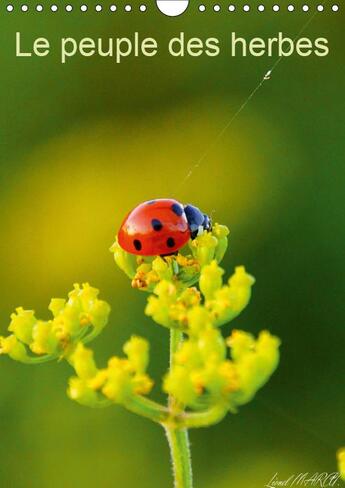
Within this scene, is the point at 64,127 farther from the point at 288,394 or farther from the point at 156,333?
the point at 288,394

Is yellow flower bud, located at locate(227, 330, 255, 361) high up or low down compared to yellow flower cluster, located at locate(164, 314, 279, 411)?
up

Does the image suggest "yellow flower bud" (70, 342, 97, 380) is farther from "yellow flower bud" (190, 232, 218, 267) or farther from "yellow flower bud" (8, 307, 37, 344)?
"yellow flower bud" (190, 232, 218, 267)

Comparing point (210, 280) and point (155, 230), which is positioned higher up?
point (155, 230)

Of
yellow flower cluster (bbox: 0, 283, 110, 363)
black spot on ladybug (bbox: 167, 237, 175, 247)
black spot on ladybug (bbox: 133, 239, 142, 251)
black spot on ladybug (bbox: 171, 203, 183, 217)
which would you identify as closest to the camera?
yellow flower cluster (bbox: 0, 283, 110, 363)

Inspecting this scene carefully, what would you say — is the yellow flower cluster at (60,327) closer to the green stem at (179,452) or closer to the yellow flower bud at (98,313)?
the yellow flower bud at (98,313)

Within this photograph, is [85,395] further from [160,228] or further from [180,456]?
[160,228]

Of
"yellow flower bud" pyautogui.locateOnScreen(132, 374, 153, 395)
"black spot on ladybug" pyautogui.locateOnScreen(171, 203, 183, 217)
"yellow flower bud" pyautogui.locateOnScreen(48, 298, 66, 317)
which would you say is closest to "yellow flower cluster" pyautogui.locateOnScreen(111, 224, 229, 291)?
"yellow flower bud" pyautogui.locateOnScreen(48, 298, 66, 317)

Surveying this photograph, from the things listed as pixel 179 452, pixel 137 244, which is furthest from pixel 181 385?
pixel 137 244

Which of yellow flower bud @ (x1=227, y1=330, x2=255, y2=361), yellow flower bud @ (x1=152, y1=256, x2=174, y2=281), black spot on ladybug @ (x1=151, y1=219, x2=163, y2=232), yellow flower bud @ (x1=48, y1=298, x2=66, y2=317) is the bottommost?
yellow flower bud @ (x1=227, y1=330, x2=255, y2=361)
